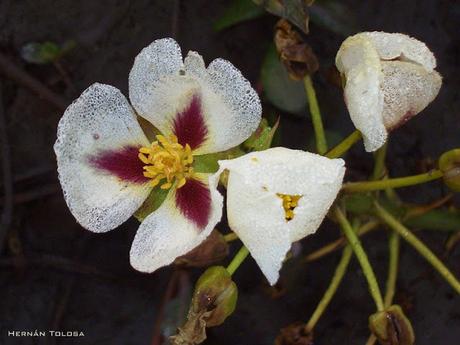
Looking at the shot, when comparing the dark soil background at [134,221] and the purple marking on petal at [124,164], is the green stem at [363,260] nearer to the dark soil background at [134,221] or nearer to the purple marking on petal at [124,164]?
the purple marking on petal at [124,164]

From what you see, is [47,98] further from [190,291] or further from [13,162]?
[190,291]

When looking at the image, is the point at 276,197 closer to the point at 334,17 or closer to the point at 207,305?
the point at 207,305

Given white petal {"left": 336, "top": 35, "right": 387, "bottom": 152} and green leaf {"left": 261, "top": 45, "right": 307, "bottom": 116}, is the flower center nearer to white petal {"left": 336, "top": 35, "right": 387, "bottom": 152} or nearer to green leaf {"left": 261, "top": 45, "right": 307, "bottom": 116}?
white petal {"left": 336, "top": 35, "right": 387, "bottom": 152}

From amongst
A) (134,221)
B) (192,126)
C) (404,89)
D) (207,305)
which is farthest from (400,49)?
(134,221)

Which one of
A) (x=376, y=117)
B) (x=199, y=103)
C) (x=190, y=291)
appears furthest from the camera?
(x=190, y=291)

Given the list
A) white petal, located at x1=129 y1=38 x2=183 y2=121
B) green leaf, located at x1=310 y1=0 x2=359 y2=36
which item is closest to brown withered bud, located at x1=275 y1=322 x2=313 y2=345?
white petal, located at x1=129 y1=38 x2=183 y2=121

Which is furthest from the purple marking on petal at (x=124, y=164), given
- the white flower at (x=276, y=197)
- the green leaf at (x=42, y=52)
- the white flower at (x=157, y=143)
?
the green leaf at (x=42, y=52)

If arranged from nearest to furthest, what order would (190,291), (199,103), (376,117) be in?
(376,117)
(199,103)
(190,291)

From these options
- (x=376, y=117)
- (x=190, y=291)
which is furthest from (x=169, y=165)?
(x=190, y=291)
